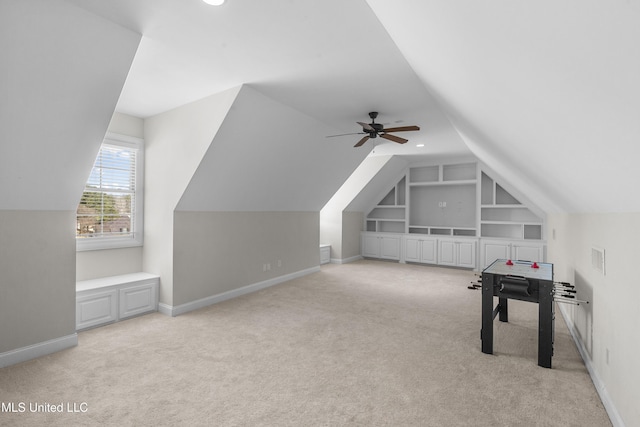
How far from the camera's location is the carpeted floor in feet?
7.14

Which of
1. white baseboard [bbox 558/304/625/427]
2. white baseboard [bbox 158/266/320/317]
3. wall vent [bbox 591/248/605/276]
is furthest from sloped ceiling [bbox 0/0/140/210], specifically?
white baseboard [bbox 558/304/625/427]

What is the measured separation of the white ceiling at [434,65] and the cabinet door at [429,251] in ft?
12.2

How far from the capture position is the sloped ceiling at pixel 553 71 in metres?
0.75

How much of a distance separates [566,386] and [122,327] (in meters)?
4.35

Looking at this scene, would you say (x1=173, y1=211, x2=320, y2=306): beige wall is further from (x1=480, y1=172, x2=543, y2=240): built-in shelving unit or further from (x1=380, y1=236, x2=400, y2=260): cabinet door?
(x1=480, y1=172, x2=543, y2=240): built-in shelving unit

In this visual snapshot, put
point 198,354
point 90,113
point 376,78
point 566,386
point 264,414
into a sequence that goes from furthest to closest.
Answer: point 376,78 → point 198,354 → point 90,113 → point 566,386 → point 264,414

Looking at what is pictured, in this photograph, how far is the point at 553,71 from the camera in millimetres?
1033

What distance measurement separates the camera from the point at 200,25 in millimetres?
2393

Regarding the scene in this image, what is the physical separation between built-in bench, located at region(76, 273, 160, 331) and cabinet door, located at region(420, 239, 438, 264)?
228 inches

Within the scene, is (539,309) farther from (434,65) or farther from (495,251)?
(495,251)

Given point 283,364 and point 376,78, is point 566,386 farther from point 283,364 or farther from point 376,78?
point 376,78

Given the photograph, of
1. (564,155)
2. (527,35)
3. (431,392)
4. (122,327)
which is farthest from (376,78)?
(122,327)

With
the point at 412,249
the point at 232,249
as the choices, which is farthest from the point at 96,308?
the point at 412,249

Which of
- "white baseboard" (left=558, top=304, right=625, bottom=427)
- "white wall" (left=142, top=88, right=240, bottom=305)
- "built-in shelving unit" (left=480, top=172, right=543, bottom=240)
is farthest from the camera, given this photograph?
"built-in shelving unit" (left=480, top=172, right=543, bottom=240)
